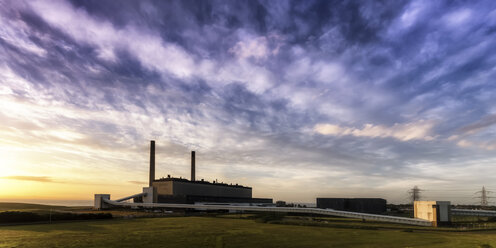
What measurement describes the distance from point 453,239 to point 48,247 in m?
57.8

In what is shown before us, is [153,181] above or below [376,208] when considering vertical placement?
above

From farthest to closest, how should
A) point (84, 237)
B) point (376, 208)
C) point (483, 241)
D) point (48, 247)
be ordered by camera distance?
point (376, 208), point (84, 237), point (483, 241), point (48, 247)

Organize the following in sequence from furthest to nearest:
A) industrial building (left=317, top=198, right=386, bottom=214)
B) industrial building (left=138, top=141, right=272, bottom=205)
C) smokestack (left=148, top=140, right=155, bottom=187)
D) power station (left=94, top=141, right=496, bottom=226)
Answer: smokestack (left=148, top=140, right=155, bottom=187)
industrial building (left=138, top=141, right=272, bottom=205)
industrial building (left=317, top=198, right=386, bottom=214)
power station (left=94, top=141, right=496, bottom=226)

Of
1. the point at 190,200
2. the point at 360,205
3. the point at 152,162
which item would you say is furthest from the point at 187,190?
the point at 360,205

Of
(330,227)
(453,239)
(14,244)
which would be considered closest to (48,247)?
(14,244)

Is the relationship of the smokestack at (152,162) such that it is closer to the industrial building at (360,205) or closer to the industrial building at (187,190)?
the industrial building at (187,190)

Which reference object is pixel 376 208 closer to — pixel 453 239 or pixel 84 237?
pixel 453 239

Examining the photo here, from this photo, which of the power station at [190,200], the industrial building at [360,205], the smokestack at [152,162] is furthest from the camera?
the smokestack at [152,162]

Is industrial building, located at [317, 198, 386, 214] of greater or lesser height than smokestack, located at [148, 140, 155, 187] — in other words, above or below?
below

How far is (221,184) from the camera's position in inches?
7372

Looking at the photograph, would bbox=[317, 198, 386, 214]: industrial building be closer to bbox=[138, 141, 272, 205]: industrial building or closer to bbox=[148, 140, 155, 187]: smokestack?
bbox=[138, 141, 272, 205]: industrial building

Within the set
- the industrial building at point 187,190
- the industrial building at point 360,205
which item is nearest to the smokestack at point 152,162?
the industrial building at point 187,190

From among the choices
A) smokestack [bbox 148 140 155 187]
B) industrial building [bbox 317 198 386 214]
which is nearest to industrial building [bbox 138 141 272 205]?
smokestack [bbox 148 140 155 187]

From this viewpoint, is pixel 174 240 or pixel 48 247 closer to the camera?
pixel 48 247
